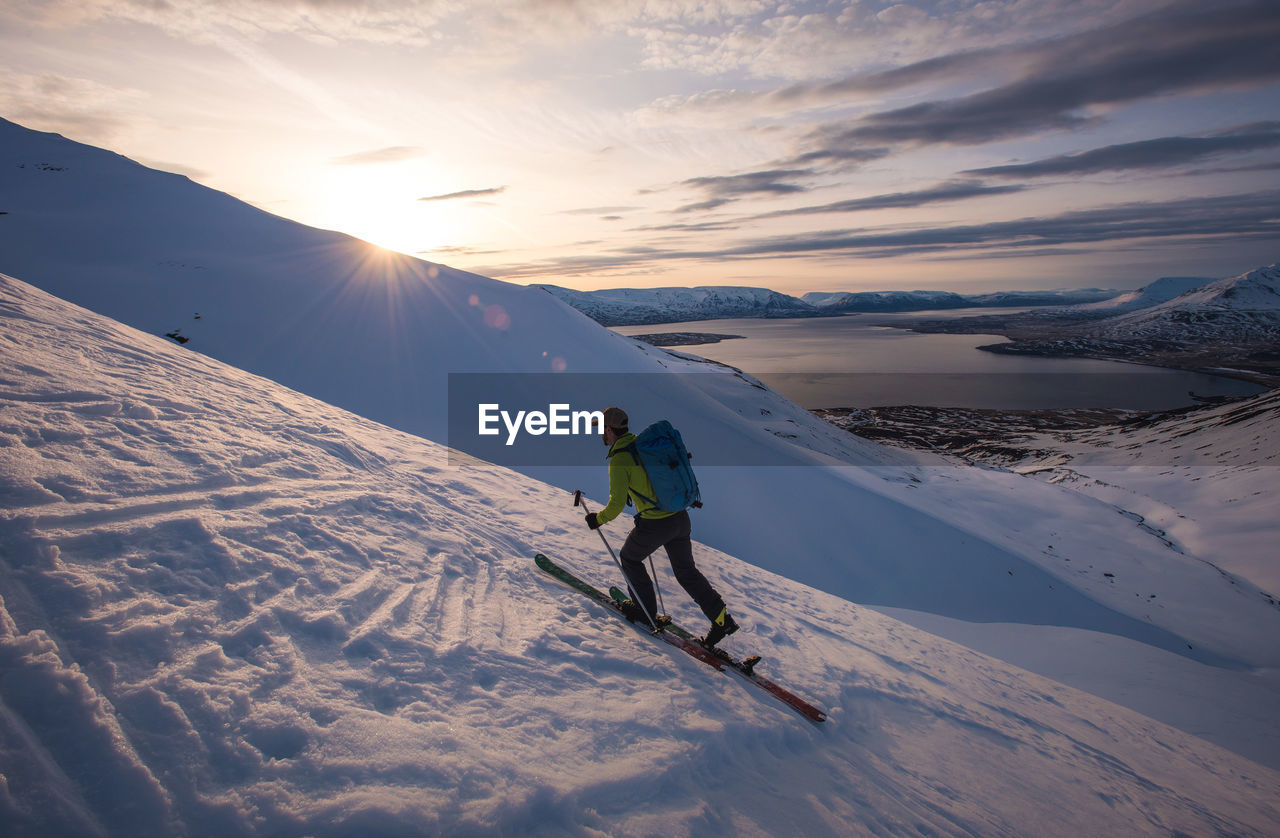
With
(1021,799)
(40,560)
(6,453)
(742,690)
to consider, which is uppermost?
(6,453)

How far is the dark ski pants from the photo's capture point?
4883mm

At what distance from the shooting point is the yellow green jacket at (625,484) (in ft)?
15.3

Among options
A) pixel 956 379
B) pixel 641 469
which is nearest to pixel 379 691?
pixel 641 469

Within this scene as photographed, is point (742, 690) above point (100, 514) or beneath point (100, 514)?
beneath

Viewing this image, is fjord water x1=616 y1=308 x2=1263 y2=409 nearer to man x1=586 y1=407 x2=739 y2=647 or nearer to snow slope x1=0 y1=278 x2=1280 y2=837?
snow slope x1=0 y1=278 x2=1280 y2=837

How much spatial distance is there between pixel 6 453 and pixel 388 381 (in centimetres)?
1316

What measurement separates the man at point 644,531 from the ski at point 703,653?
16cm

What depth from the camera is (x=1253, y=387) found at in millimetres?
106688

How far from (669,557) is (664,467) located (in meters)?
0.91

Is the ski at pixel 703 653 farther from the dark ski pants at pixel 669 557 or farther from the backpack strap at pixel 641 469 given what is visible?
the backpack strap at pixel 641 469

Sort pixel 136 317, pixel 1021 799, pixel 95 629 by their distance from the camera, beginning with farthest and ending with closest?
pixel 136 317 < pixel 1021 799 < pixel 95 629

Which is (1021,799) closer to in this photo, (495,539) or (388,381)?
(495,539)

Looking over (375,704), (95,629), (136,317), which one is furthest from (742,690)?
(136,317)

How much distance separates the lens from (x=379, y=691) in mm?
3307
